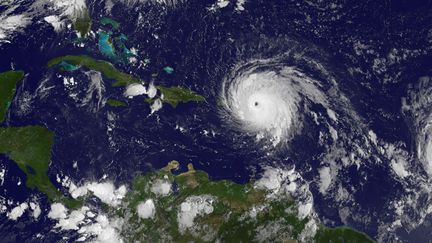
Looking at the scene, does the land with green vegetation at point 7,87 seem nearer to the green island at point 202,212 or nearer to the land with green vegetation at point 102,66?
the land with green vegetation at point 102,66

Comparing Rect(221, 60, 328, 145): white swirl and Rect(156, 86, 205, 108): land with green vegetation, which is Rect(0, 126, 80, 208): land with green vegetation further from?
Rect(221, 60, 328, 145): white swirl

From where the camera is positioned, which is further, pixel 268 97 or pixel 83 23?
pixel 83 23

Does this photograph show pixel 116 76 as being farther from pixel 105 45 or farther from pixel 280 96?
pixel 280 96

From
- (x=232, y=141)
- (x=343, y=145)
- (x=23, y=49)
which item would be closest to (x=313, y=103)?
(x=343, y=145)

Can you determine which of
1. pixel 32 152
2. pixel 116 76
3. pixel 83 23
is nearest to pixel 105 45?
pixel 83 23

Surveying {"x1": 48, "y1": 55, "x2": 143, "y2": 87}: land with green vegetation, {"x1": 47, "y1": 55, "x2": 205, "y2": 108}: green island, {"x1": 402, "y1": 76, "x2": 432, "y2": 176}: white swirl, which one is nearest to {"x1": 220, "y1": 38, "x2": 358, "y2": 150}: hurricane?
{"x1": 47, "y1": 55, "x2": 205, "y2": 108}: green island
